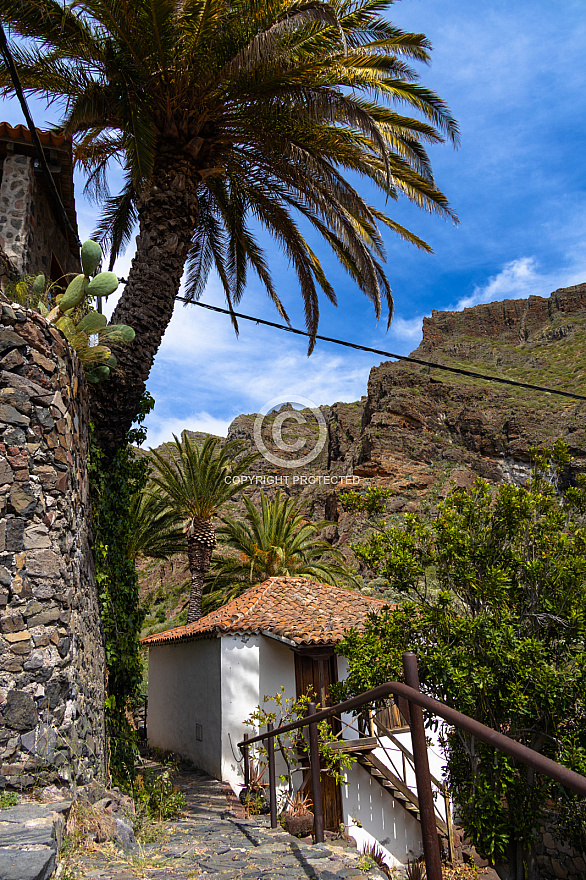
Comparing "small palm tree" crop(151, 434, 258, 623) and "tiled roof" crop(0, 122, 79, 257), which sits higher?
"tiled roof" crop(0, 122, 79, 257)

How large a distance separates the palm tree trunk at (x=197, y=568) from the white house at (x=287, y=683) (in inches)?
158

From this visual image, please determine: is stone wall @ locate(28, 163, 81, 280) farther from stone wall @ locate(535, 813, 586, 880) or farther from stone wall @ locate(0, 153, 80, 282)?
stone wall @ locate(535, 813, 586, 880)

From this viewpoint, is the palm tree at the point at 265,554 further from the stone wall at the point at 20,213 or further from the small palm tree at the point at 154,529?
the stone wall at the point at 20,213

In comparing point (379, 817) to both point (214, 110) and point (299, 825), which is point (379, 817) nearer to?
point (299, 825)

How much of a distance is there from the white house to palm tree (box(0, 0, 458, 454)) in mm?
7413

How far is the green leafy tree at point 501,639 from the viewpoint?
6.54 meters

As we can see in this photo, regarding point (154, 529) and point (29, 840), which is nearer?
point (29, 840)

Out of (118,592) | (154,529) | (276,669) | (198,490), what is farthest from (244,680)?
(198,490)

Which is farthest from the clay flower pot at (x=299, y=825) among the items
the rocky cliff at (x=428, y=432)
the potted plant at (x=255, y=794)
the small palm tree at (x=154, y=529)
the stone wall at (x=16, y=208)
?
the rocky cliff at (x=428, y=432)

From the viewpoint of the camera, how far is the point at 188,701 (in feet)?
55.3

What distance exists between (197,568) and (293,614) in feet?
23.4

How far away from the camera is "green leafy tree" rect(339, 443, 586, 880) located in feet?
21.4

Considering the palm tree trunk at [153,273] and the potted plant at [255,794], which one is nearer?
the palm tree trunk at [153,273]

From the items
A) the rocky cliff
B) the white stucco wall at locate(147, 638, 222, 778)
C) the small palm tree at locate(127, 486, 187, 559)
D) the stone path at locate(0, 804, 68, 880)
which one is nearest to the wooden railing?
the stone path at locate(0, 804, 68, 880)
